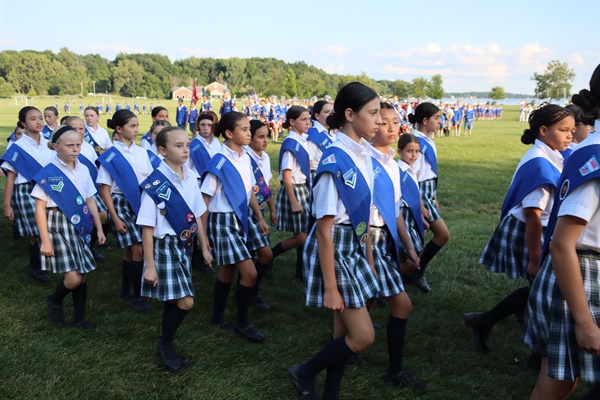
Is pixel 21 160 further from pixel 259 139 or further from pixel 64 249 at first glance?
pixel 259 139

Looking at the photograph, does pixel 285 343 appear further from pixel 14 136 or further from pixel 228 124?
pixel 14 136

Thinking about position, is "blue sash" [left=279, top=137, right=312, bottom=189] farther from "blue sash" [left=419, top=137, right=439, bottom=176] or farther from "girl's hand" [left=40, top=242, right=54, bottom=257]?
"girl's hand" [left=40, top=242, right=54, bottom=257]

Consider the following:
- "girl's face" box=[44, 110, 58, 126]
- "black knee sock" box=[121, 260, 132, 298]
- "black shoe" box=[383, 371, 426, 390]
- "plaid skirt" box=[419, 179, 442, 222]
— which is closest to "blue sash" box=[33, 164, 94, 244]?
"black knee sock" box=[121, 260, 132, 298]

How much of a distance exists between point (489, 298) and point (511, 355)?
1.08 meters

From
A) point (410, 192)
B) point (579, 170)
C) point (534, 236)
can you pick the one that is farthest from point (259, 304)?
point (579, 170)

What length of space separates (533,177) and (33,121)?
5.15 m

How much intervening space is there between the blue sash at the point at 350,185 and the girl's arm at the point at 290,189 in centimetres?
216

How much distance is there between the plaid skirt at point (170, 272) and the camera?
3.38m

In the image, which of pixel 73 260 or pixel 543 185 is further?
pixel 73 260

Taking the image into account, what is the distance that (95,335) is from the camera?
406cm

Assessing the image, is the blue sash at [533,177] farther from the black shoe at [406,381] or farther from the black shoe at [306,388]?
the black shoe at [306,388]

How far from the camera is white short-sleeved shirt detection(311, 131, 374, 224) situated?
262 cm

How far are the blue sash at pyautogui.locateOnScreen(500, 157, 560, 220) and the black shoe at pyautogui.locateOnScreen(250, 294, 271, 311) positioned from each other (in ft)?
7.84

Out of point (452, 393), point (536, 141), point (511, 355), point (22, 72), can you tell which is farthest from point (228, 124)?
point (22, 72)
